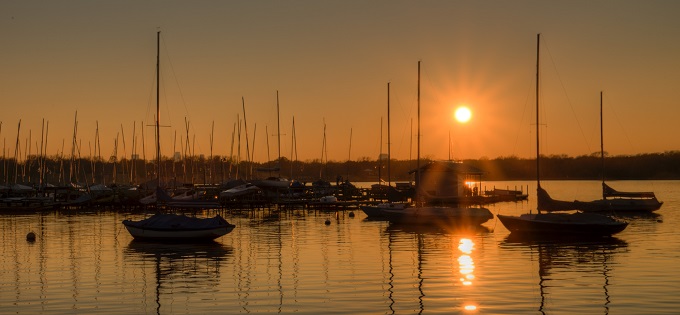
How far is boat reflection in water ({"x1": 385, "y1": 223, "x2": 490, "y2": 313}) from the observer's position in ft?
98.0

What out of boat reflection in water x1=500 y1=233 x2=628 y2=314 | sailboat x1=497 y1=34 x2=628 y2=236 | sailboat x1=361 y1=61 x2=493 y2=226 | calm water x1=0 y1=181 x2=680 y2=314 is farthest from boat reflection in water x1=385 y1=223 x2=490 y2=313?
sailboat x1=497 y1=34 x2=628 y2=236

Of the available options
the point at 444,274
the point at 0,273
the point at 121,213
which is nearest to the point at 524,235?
the point at 444,274

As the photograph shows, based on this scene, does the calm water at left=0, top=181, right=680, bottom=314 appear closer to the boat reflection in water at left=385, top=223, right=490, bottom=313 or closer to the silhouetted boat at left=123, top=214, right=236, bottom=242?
the boat reflection in water at left=385, top=223, right=490, bottom=313

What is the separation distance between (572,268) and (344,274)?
433 inches

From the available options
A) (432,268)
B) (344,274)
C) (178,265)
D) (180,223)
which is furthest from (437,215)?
(344,274)

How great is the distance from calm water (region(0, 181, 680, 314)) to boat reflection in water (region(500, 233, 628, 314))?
78 millimetres

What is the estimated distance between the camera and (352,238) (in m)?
57.7

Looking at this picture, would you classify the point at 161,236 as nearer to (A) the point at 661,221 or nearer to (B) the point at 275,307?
(B) the point at 275,307

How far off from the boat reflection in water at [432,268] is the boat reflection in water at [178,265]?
796 centimetres

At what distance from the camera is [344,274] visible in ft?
123

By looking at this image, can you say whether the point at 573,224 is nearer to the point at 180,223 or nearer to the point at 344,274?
the point at 344,274

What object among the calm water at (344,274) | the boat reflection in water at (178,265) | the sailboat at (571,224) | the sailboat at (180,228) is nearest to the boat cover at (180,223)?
the sailboat at (180,228)

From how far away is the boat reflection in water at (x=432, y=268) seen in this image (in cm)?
2988

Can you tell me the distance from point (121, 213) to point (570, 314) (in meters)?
70.1
